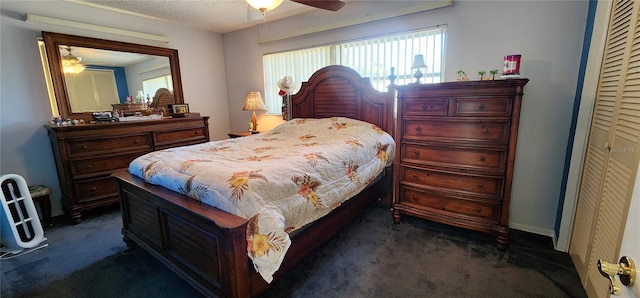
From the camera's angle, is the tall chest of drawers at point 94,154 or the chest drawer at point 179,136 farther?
the chest drawer at point 179,136

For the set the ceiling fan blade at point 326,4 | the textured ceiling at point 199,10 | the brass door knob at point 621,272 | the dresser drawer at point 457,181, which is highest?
the textured ceiling at point 199,10

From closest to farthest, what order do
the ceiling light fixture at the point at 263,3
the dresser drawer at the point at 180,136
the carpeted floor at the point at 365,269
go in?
the carpeted floor at the point at 365,269
the ceiling light fixture at the point at 263,3
the dresser drawer at the point at 180,136

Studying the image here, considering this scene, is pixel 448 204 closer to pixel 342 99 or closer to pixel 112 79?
pixel 342 99

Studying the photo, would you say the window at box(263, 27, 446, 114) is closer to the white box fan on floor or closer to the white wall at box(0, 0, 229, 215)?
the white wall at box(0, 0, 229, 215)

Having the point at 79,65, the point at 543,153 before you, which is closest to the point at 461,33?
the point at 543,153

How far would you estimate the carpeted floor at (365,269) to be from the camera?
1734 mm

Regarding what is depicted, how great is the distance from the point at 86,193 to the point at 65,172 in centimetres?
29

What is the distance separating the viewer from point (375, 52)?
308cm

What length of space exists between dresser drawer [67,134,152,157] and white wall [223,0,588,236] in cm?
325

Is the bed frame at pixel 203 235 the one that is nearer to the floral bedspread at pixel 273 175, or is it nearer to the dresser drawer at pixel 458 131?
the floral bedspread at pixel 273 175

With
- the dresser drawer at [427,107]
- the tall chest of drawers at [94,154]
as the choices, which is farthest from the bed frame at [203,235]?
the tall chest of drawers at [94,154]

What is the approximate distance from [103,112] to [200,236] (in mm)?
2759

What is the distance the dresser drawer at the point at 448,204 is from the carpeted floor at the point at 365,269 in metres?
0.25

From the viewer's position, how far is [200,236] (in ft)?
4.91
